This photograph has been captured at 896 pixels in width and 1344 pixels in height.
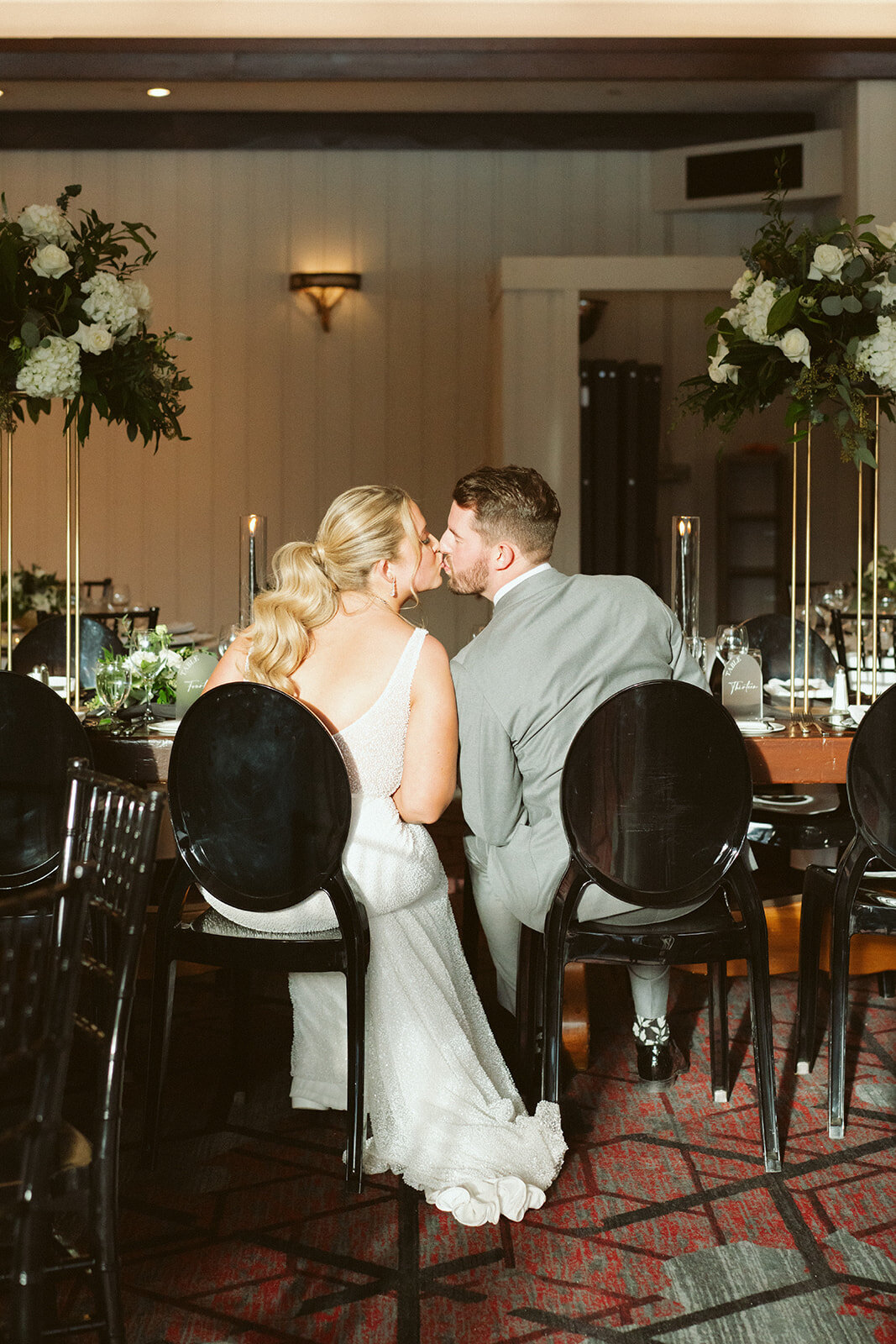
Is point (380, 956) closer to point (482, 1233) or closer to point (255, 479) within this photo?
point (482, 1233)

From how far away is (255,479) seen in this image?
7.95 m

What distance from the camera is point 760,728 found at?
280 centimetres

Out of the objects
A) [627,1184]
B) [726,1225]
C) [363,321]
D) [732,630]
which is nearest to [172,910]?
[627,1184]

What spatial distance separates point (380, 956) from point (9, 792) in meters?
0.85

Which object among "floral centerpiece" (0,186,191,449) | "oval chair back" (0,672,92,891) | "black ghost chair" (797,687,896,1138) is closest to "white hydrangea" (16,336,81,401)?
"floral centerpiece" (0,186,191,449)

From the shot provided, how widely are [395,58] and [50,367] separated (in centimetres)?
395

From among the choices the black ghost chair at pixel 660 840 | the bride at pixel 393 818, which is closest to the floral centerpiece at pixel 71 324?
the bride at pixel 393 818

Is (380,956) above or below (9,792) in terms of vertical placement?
below

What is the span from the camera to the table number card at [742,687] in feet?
9.57

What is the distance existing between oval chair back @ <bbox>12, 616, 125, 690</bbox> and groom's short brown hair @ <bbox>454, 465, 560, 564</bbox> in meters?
2.06

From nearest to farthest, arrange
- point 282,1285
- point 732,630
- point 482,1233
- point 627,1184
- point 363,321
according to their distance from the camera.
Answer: point 282,1285 → point 482,1233 → point 627,1184 → point 732,630 → point 363,321

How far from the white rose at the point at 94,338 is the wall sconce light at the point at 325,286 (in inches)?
199

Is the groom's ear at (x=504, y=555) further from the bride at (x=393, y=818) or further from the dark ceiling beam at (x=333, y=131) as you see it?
the dark ceiling beam at (x=333, y=131)

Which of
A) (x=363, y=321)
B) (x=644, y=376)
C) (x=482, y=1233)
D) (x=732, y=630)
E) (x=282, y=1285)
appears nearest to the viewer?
(x=282, y=1285)
